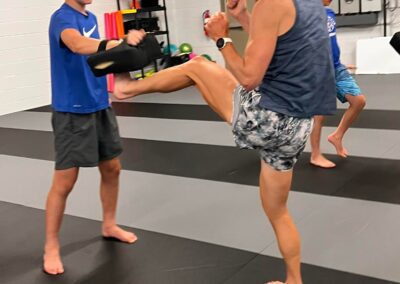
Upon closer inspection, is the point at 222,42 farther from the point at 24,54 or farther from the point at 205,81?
the point at 24,54

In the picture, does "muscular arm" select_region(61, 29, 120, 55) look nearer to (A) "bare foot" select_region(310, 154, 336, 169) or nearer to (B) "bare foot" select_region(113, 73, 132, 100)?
(B) "bare foot" select_region(113, 73, 132, 100)

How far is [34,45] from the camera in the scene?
7.32 m

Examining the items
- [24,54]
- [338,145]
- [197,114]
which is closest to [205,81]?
[338,145]

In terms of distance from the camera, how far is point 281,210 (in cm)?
207

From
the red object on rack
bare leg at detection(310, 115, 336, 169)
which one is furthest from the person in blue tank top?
the red object on rack

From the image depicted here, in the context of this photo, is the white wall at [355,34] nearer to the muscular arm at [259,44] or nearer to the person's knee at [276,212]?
the person's knee at [276,212]

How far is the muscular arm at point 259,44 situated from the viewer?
175cm

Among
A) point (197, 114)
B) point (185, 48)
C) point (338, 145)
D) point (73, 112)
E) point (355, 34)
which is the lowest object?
point (197, 114)

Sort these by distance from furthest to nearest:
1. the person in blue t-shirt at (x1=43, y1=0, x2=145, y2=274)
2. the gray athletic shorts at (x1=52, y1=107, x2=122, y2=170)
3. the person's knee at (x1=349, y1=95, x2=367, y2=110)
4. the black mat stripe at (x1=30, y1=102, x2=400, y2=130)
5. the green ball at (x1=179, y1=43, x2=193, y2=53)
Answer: the green ball at (x1=179, y1=43, x2=193, y2=53) → the black mat stripe at (x1=30, y1=102, x2=400, y2=130) → the person's knee at (x1=349, y1=95, x2=367, y2=110) → the gray athletic shorts at (x1=52, y1=107, x2=122, y2=170) → the person in blue t-shirt at (x1=43, y1=0, x2=145, y2=274)

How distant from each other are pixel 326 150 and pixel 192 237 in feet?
5.95

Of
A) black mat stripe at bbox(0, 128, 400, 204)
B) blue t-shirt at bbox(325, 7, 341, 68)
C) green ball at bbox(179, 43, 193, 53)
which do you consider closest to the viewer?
black mat stripe at bbox(0, 128, 400, 204)

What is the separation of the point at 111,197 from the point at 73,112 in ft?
1.96

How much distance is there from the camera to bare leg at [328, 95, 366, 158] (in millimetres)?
3811

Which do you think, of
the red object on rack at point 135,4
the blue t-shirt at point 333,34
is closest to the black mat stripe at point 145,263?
the blue t-shirt at point 333,34
